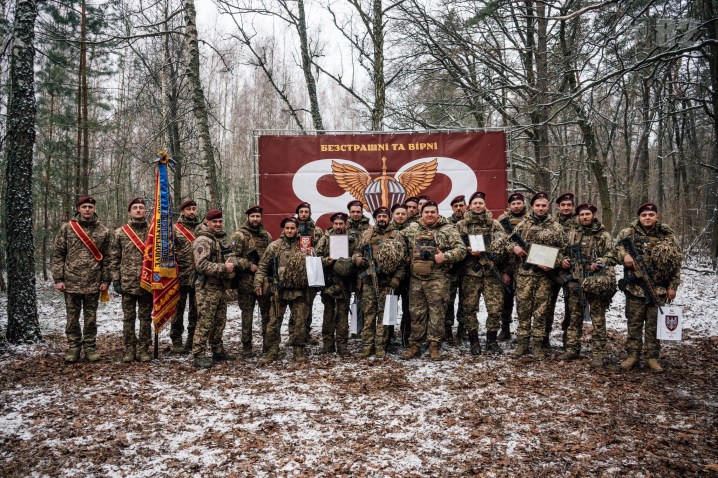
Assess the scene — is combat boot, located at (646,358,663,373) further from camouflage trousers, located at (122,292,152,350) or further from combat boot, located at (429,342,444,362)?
camouflage trousers, located at (122,292,152,350)

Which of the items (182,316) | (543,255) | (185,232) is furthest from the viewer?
(182,316)

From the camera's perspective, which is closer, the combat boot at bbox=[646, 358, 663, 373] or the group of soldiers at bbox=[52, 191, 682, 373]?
the combat boot at bbox=[646, 358, 663, 373]

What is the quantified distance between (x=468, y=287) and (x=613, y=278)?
71.7 inches

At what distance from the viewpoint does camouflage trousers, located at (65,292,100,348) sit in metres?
5.66

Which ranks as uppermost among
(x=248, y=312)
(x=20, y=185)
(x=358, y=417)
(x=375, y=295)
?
(x=20, y=185)

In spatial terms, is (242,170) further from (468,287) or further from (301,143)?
(468,287)

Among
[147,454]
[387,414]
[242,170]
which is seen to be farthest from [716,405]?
[242,170]

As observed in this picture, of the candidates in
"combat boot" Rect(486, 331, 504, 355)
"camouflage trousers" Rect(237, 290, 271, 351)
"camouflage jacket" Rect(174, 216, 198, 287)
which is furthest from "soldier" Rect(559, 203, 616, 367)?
"camouflage jacket" Rect(174, 216, 198, 287)

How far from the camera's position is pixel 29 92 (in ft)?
20.6

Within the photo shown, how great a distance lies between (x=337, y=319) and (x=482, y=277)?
2209 millimetres

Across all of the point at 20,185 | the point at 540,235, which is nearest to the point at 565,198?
the point at 540,235

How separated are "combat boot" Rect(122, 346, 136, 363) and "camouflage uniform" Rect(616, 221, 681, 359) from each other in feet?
21.1

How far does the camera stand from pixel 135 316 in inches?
228

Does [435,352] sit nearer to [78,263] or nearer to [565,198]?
[565,198]
